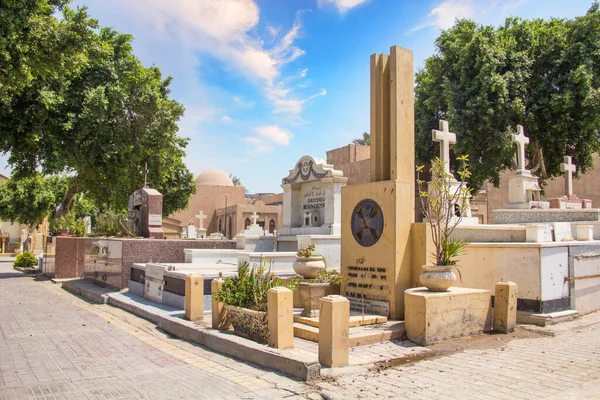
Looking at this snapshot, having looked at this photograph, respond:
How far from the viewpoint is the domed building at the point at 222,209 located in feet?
146

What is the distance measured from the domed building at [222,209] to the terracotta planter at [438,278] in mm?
35936

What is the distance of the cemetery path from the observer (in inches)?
203

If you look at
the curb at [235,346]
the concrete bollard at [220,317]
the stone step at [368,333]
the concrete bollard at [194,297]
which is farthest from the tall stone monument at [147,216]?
the stone step at [368,333]

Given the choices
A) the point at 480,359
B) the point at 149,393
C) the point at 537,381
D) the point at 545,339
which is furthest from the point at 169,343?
the point at 545,339

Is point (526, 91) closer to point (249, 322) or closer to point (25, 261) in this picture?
point (249, 322)

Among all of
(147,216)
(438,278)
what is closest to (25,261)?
(147,216)

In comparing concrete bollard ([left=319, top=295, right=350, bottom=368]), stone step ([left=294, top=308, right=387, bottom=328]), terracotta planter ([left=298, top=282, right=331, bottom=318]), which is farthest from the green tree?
concrete bollard ([left=319, top=295, right=350, bottom=368])

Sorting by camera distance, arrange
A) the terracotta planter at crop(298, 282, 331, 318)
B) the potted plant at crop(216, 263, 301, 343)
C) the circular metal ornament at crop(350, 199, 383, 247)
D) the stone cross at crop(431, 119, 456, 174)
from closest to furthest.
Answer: the potted plant at crop(216, 263, 301, 343)
the terracotta planter at crop(298, 282, 331, 318)
the circular metal ornament at crop(350, 199, 383, 247)
the stone cross at crop(431, 119, 456, 174)

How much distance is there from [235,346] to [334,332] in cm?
162

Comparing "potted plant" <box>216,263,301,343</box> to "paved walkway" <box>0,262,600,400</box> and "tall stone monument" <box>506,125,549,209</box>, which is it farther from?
"tall stone monument" <box>506,125,549,209</box>

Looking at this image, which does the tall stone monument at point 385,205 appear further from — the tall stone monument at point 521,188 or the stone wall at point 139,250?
the tall stone monument at point 521,188

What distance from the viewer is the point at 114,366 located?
6305 mm

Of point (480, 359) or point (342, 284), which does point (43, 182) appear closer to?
point (342, 284)

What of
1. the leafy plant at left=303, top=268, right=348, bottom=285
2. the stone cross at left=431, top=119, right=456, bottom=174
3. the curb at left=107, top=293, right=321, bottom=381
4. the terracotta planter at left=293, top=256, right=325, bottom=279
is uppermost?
the stone cross at left=431, top=119, right=456, bottom=174
